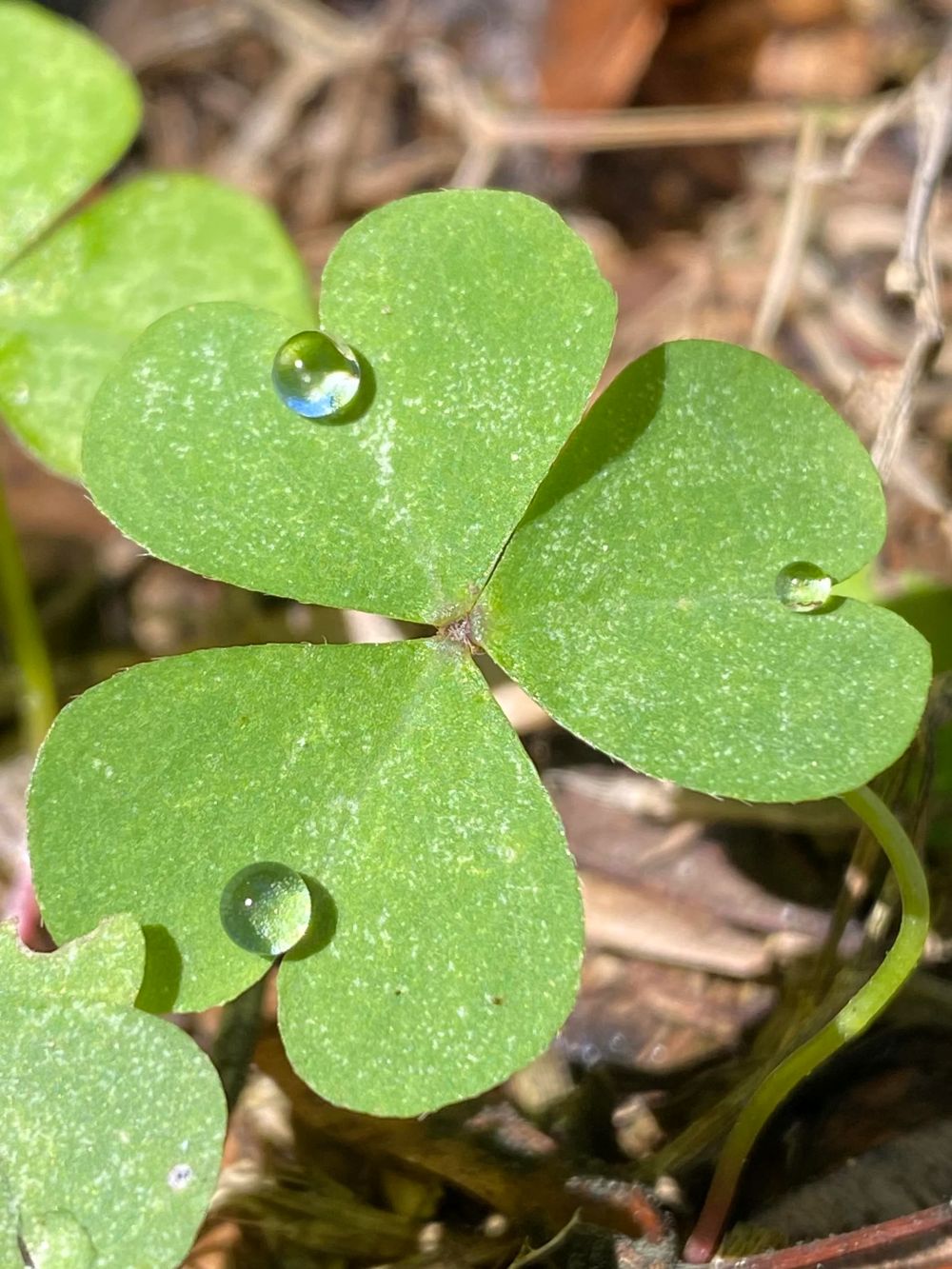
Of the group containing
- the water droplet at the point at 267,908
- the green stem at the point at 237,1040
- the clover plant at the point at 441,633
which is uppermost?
the clover plant at the point at 441,633

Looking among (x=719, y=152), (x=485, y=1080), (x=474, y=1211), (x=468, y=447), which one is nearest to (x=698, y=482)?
(x=468, y=447)

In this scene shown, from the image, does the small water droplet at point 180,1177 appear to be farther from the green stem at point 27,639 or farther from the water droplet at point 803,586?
the green stem at point 27,639

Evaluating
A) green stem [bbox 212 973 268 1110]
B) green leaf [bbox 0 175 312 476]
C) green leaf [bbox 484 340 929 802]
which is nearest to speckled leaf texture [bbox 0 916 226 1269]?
green stem [bbox 212 973 268 1110]

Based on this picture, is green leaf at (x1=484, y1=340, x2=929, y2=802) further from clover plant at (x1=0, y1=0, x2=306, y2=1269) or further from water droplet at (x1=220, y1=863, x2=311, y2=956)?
clover plant at (x1=0, y1=0, x2=306, y2=1269)

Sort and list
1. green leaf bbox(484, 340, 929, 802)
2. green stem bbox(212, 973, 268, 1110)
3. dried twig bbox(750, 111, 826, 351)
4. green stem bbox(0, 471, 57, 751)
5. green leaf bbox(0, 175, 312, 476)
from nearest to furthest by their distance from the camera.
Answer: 1. green leaf bbox(484, 340, 929, 802)
2. green stem bbox(212, 973, 268, 1110)
3. green leaf bbox(0, 175, 312, 476)
4. green stem bbox(0, 471, 57, 751)
5. dried twig bbox(750, 111, 826, 351)

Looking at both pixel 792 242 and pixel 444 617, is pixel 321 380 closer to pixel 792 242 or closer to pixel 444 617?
pixel 444 617

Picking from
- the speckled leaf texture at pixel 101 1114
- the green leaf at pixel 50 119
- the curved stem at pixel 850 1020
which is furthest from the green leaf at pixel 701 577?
the green leaf at pixel 50 119
